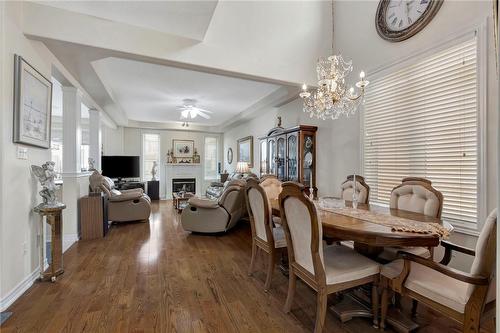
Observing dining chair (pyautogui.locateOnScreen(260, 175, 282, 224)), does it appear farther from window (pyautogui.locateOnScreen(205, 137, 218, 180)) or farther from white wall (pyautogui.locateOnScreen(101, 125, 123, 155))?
white wall (pyautogui.locateOnScreen(101, 125, 123, 155))

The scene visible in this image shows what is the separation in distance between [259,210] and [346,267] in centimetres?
96

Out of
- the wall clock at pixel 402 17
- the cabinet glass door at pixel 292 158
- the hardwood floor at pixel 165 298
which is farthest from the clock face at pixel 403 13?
the hardwood floor at pixel 165 298

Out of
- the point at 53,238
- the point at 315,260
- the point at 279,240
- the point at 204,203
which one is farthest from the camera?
the point at 204,203

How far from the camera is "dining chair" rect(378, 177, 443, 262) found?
82.8 inches

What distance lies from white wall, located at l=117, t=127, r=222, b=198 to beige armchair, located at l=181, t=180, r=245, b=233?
487 cm

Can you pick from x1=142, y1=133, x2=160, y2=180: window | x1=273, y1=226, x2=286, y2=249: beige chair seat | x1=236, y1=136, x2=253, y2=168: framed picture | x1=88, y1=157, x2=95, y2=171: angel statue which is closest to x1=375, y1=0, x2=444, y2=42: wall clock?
x1=273, y1=226, x2=286, y2=249: beige chair seat

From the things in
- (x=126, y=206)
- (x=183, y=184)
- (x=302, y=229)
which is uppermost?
→ (x=302, y=229)

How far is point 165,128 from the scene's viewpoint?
858cm

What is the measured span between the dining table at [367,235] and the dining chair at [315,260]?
120mm

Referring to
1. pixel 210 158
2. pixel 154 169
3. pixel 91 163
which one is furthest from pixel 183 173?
pixel 91 163

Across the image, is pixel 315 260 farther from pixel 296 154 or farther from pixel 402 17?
pixel 402 17

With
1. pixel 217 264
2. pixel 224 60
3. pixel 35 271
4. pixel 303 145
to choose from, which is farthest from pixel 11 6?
pixel 303 145

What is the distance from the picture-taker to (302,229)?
5.65 ft

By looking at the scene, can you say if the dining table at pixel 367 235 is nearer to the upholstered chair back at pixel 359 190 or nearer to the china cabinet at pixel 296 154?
the upholstered chair back at pixel 359 190
